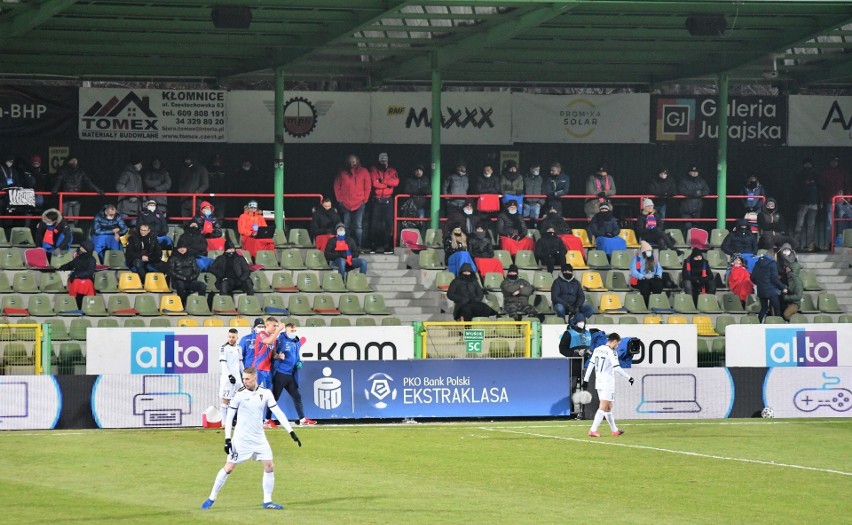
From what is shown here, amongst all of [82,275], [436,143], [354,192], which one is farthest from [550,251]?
[82,275]

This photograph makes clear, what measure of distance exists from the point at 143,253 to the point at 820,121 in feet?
64.5

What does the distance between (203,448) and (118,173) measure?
16.6 meters

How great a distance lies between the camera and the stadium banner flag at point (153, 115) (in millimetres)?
37344

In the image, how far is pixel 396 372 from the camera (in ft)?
88.7

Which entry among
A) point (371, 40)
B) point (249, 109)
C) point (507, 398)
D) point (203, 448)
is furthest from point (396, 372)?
point (249, 109)

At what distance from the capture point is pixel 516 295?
31.4 m

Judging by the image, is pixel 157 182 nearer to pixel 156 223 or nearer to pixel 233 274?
pixel 156 223

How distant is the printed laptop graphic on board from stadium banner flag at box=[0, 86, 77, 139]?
1724cm

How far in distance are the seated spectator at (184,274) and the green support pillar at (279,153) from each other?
3.84 meters

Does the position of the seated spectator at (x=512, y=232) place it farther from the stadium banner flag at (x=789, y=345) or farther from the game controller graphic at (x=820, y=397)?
the game controller graphic at (x=820, y=397)

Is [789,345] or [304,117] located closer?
[789,345]

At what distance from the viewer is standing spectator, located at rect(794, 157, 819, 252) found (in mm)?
38312

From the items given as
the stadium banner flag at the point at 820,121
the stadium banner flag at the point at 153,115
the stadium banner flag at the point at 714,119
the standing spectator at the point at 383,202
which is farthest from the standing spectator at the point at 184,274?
the stadium banner flag at the point at 820,121

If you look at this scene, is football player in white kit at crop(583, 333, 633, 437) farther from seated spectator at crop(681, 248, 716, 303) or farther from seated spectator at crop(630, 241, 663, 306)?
seated spectator at crop(681, 248, 716, 303)
